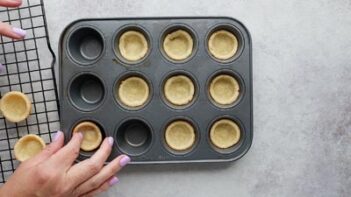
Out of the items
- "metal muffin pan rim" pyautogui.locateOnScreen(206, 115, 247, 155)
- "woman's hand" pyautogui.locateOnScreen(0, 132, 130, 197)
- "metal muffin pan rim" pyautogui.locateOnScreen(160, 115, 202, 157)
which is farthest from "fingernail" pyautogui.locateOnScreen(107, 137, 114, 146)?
"metal muffin pan rim" pyautogui.locateOnScreen(206, 115, 247, 155)

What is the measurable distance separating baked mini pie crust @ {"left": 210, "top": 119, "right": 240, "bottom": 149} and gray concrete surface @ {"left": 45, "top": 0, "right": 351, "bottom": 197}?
0.27ft

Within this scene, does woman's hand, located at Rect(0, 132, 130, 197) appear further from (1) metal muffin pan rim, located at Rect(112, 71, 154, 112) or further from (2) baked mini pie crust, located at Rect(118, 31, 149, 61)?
(2) baked mini pie crust, located at Rect(118, 31, 149, 61)

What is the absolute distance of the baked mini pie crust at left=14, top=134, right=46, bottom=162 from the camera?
1209 millimetres

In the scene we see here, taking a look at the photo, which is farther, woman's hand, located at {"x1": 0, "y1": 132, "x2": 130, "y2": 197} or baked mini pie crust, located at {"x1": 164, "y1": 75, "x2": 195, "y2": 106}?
baked mini pie crust, located at {"x1": 164, "y1": 75, "x2": 195, "y2": 106}

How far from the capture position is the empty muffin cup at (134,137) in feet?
3.95

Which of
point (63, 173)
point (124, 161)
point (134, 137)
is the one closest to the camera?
point (63, 173)

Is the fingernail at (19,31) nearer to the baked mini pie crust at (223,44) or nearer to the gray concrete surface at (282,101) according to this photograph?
the gray concrete surface at (282,101)

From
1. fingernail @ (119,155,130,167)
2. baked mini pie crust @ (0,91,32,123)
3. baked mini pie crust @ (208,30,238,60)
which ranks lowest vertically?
fingernail @ (119,155,130,167)

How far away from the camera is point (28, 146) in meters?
1.22

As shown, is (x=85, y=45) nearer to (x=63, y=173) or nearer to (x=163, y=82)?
(x=163, y=82)

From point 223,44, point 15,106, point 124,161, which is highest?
point 223,44

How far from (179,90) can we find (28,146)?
1.36ft

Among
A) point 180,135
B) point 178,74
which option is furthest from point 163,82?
point 180,135

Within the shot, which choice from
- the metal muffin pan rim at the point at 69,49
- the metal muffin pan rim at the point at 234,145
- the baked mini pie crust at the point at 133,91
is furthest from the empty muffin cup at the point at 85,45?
the metal muffin pan rim at the point at 234,145
